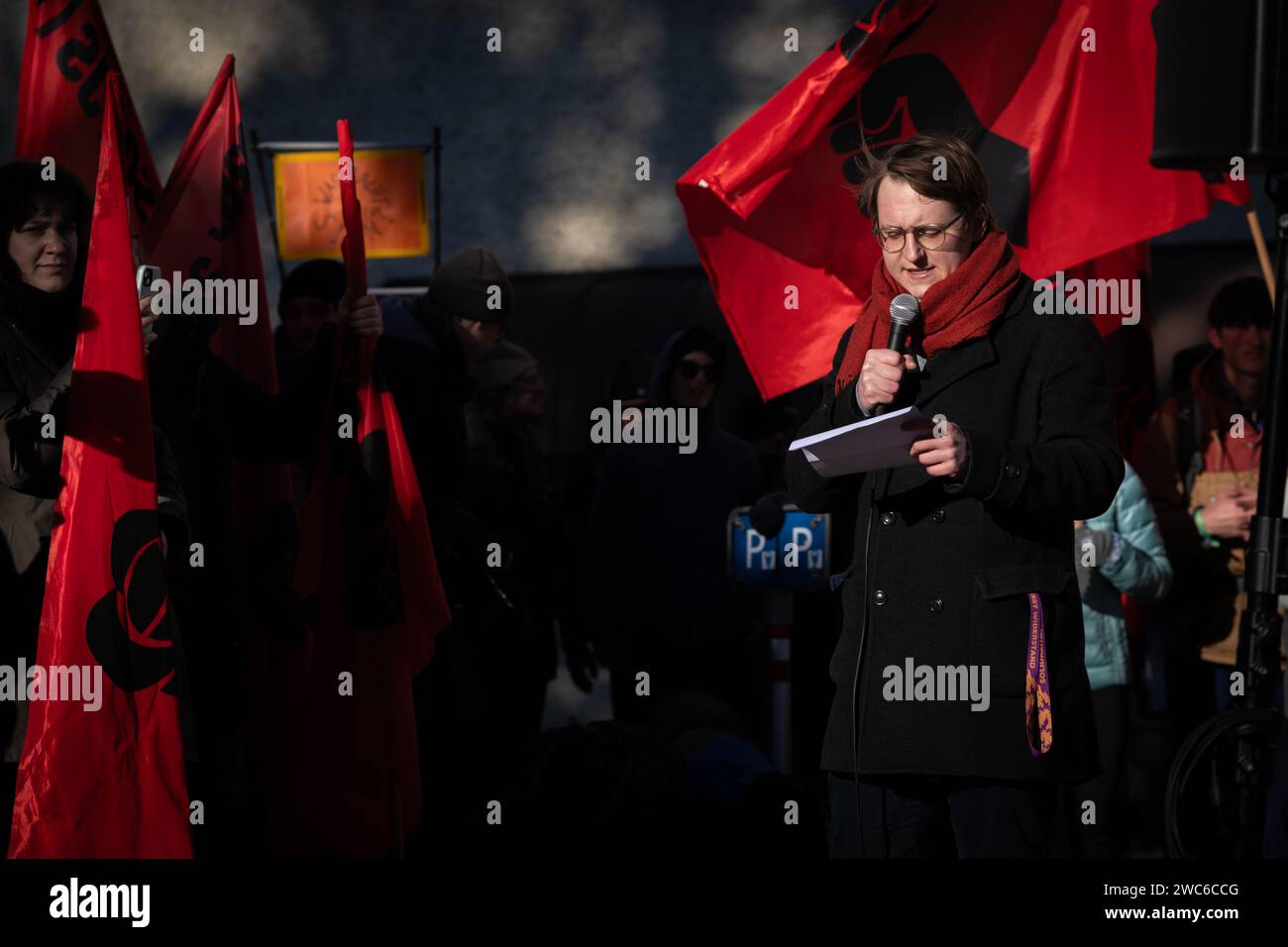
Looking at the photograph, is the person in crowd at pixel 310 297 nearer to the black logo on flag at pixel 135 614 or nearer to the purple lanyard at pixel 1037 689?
the black logo on flag at pixel 135 614

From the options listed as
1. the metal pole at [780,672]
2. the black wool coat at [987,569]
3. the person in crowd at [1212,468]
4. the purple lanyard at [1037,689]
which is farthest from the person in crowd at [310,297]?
the purple lanyard at [1037,689]

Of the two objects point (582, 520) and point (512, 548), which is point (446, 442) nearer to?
point (512, 548)

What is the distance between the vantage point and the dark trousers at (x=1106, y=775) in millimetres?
4914

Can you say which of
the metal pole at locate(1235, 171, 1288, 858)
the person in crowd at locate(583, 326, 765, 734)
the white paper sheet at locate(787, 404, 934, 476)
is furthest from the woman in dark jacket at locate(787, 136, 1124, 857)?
the person in crowd at locate(583, 326, 765, 734)

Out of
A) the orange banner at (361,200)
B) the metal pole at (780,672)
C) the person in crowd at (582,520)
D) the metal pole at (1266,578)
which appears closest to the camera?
the metal pole at (1266,578)

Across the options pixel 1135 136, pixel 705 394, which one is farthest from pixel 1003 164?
pixel 705 394

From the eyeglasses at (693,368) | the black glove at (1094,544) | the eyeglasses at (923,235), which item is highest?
the eyeglasses at (693,368)

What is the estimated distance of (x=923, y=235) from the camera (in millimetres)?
2990

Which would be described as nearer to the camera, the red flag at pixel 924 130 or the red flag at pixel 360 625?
the red flag at pixel 360 625

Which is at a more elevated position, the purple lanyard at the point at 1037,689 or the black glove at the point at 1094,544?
the black glove at the point at 1094,544

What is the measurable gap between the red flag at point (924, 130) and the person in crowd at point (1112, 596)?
0.75m

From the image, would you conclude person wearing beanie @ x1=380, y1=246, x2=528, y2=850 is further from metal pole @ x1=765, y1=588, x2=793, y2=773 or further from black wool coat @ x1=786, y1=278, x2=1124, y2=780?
black wool coat @ x1=786, y1=278, x2=1124, y2=780

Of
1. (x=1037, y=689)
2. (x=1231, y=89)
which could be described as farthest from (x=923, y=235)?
(x=1231, y=89)
